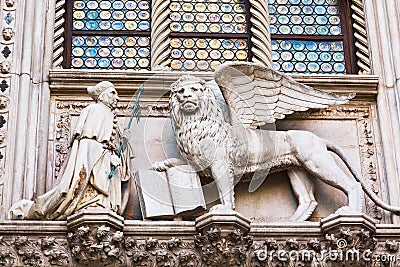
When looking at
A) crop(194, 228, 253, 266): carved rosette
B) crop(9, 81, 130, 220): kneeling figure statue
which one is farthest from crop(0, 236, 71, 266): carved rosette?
crop(194, 228, 253, 266): carved rosette

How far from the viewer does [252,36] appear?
11641 millimetres

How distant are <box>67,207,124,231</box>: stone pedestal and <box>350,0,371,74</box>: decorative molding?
10.5ft

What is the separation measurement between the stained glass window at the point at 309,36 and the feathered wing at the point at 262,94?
740 mm

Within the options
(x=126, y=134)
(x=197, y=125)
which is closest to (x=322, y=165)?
(x=197, y=125)

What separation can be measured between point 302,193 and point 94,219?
2.00 m

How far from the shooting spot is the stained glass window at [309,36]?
38.1 feet

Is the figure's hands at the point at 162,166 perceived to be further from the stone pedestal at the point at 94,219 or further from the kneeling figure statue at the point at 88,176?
the stone pedestal at the point at 94,219

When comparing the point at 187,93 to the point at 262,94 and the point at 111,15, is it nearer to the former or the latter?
the point at 262,94

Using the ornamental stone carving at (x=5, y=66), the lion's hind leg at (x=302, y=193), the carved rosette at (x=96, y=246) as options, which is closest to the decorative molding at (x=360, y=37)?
the lion's hind leg at (x=302, y=193)

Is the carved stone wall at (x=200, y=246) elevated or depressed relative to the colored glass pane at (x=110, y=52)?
depressed

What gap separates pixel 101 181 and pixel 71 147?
48cm

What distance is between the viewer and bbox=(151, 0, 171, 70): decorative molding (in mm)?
11287

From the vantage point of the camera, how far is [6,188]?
33.5 ft

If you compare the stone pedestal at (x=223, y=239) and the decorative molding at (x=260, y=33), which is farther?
the decorative molding at (x=260, y=33)
